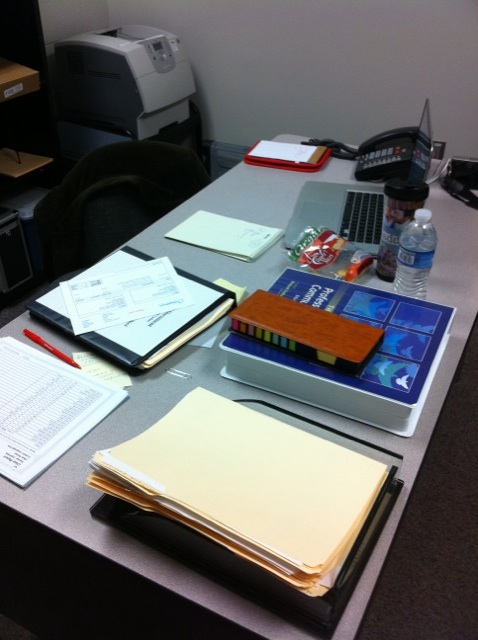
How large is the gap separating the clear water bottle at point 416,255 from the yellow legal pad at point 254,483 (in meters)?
0.46

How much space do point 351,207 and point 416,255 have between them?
1.53 ft

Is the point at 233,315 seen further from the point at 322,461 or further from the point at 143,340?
the point at 322,461

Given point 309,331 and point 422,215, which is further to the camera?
point 422,215

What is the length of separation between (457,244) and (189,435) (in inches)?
35.9

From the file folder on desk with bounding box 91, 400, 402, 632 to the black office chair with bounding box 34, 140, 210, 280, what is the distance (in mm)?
1000

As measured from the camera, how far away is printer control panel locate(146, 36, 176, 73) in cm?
248

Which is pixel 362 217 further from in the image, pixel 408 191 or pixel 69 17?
pixel 69 17

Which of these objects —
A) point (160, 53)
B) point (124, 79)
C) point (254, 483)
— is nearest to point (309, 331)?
point (254, 483)

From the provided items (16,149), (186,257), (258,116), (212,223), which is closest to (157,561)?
(186,257)

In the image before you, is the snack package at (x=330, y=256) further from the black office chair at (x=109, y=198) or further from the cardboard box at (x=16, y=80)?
the cardboard box at (x=16, y=80)

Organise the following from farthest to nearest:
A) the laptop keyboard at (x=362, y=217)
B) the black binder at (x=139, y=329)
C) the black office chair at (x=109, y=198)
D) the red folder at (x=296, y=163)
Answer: the red folder at (x=296, y=163) < the black office chair at (x=109, y=198) < the laptop keyboard at (x=362, y=217) < the black binder at (x=139, y=329)

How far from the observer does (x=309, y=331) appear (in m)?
0.90

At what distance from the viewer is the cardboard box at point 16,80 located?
2.12 m

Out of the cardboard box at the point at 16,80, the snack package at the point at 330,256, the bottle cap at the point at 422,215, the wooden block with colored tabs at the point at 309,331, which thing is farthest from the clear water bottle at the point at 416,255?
the cardboard box at the point at 16,80
